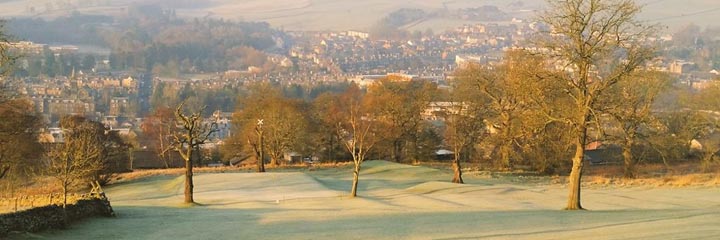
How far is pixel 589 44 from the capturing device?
25.1m

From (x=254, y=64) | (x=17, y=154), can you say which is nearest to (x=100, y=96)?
(x=254, y=64)

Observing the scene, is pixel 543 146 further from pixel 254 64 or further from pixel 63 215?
pixel 254 64

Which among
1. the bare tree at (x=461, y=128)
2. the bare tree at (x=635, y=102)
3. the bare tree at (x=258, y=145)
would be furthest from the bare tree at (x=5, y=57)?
the bare tree at (x=635, y=102)

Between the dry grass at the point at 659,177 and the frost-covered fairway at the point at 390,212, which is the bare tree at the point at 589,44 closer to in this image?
the frost-covered fairway at the point at 390,212

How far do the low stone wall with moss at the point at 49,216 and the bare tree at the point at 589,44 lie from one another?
1629 centimetres

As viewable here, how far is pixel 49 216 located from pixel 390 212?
11060 mm

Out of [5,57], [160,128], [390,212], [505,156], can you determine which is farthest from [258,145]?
[5,57]

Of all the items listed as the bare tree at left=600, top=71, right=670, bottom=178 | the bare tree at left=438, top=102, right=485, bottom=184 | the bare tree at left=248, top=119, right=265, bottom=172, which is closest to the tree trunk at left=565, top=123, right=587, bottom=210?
the bare tree at left=600, top=71, right=670, bottom=178

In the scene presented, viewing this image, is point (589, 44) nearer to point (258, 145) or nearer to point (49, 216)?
point (49, 216)

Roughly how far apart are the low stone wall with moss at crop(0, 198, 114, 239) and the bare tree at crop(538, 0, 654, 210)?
16287mm

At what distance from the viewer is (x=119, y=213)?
2648 centimetres

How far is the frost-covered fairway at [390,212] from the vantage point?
1989 cm

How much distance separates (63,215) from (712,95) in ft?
133

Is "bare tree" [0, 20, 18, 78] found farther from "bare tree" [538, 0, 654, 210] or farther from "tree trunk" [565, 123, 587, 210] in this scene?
"tree trunk" [565, 123, 587, 210]
